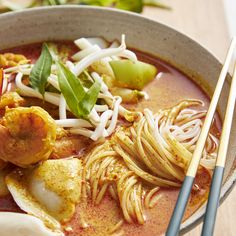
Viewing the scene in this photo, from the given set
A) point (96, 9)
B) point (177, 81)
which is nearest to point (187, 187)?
point (177, 81)

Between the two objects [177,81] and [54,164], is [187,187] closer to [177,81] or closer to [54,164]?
[54,164]

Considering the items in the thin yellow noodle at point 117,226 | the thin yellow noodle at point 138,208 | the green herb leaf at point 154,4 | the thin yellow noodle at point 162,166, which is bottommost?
the thin yellow noodle at point 117,226

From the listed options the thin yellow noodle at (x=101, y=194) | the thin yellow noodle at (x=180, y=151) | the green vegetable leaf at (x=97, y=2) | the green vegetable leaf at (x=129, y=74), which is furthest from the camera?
the green vegetable leaf at (x=97, y=2)

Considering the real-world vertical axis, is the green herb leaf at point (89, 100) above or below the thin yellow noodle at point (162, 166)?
above

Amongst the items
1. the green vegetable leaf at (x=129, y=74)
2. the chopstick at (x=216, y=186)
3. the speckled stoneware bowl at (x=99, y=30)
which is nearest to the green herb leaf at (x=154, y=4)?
the speckled stoneware bowl at (x=99, y=30)

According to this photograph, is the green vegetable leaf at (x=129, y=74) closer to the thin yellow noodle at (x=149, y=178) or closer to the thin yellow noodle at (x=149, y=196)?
the thin yellow noodle at (x=149, y=178)

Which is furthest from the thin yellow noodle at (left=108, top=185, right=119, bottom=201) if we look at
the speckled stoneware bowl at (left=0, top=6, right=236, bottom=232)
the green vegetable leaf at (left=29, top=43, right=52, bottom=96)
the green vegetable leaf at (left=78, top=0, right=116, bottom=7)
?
the green vegetable leaf at (left=78, top=0, right=116, bottom=7)

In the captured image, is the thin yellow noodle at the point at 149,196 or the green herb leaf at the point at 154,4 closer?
the thin yellow noodle at the point at 149,196

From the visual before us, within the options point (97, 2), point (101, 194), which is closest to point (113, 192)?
point (101, 194)
